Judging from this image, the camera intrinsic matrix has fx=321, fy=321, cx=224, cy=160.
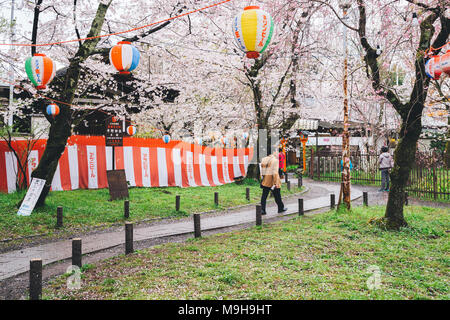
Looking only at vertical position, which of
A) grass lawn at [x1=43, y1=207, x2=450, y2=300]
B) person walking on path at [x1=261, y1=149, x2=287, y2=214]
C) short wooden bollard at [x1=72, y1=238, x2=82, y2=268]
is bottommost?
grass lawn at [x1=43, y1=207, x2=450, y2=300]

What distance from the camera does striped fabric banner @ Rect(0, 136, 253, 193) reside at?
13752 millimetres

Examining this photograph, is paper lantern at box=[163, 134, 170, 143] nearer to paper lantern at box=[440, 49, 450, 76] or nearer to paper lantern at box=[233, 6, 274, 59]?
paper lantern at box=[233, 6, 274, 59]

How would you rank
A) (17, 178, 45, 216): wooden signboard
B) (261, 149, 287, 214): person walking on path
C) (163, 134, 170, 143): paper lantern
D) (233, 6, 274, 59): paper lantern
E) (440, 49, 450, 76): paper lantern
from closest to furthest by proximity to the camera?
(440, 49, 450, 76): paper lantern → (233, 6, 274, 59): paper lantern → (17, 178, 45, 216): wooden signboard → (261, 149, 287, 214): person walking on path → (163, 134, 170, 143): paper lantern

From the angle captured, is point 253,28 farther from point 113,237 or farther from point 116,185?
point 116,185

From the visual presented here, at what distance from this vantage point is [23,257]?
678cm

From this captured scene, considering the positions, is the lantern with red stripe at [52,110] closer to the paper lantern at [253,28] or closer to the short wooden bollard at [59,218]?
the short wooden bollard at [59,218]

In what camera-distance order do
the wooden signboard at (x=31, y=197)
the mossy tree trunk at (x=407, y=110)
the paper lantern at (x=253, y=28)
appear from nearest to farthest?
the paper lantern at (x=253, y=28) → the mossy tree trunk at (x=407, y=110) → the wooden signboard at (x=31, y=197)

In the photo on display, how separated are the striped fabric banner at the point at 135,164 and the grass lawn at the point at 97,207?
0.99 meters

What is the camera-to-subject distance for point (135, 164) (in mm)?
16562

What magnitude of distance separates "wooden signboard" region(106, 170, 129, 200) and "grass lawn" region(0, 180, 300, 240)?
0.35 meters

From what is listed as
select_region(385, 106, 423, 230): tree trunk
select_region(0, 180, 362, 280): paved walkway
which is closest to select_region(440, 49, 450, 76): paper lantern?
select_region(385, 106, 423, 230): tree trunk

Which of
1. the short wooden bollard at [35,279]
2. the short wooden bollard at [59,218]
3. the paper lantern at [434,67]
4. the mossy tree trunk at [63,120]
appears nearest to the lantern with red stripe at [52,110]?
the mossy tree trunk at [63,120]

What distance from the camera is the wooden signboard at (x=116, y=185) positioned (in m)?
12.8

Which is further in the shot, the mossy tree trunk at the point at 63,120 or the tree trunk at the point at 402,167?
the mossy tree trunk at the point at 63,120
